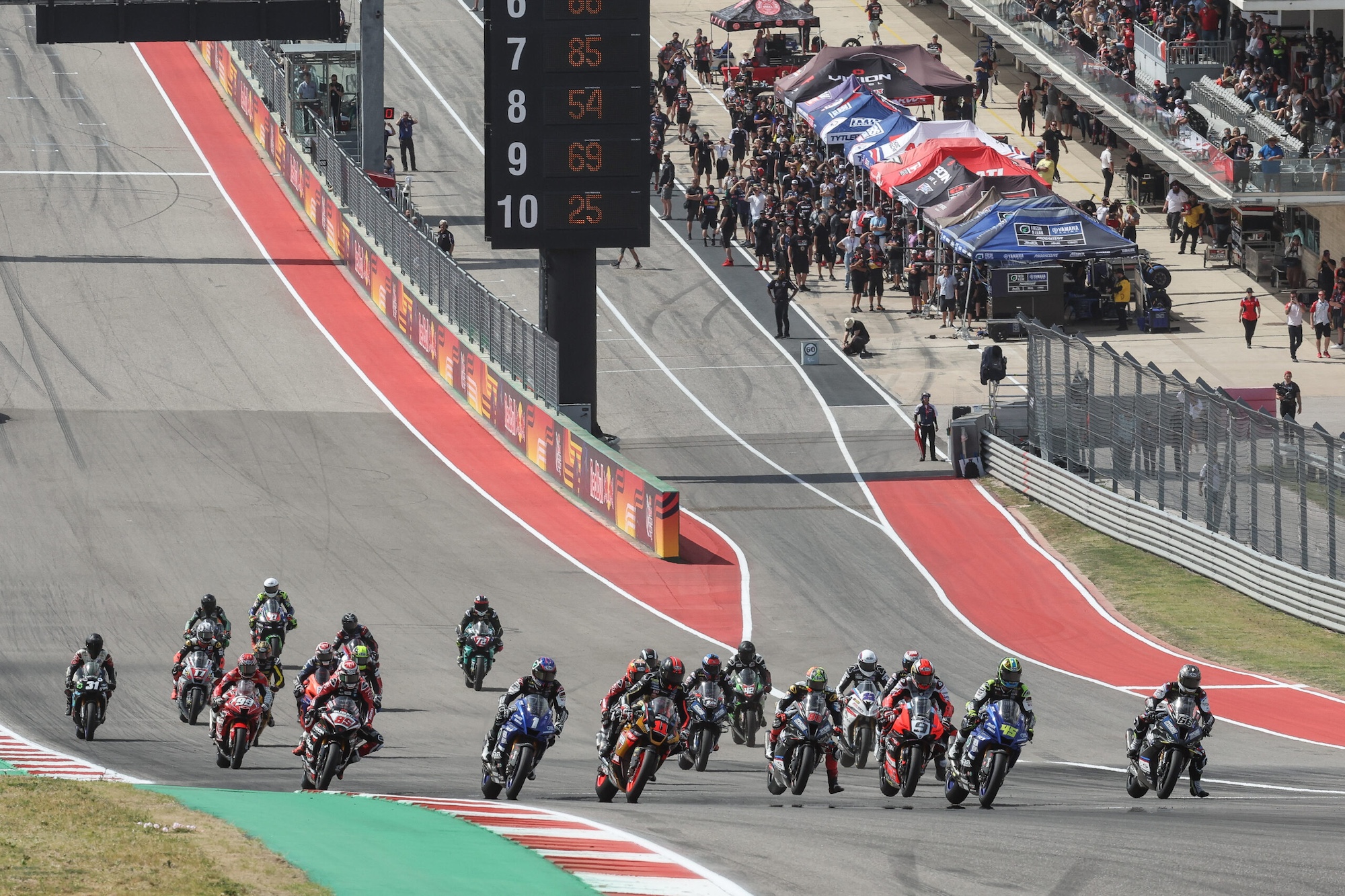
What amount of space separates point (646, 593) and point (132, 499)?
30.0 feet

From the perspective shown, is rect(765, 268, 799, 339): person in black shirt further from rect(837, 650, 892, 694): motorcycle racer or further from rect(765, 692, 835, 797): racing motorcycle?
rect(765, 692, 835, 797): racing motorcycle

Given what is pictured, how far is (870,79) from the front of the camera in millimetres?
57312

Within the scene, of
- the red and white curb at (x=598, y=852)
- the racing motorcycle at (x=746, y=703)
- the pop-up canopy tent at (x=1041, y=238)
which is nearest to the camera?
the red and white curb at (x=598, y=852)

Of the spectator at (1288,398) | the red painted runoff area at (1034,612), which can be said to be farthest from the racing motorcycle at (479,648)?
the spectator at (1288,398)

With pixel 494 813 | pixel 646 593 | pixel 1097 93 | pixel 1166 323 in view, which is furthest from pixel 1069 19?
pixel 494 813

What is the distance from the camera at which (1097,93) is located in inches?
2133

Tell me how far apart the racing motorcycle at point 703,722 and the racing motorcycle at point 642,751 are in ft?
8.38

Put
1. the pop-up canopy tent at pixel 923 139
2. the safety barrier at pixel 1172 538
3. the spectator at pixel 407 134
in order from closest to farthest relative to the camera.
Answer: the safety barrier at pixel 1172 538, the pop-up canopy tent at pixel 923 139, the spectator at pixel 407 134

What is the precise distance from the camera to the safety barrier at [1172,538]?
96.7 feet

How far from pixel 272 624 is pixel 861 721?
7.65 m

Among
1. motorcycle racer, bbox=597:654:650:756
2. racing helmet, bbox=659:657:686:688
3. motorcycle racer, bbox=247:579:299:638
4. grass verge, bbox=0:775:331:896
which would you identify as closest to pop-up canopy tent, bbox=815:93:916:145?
motorcycle racer, bbox=247:579:299:638

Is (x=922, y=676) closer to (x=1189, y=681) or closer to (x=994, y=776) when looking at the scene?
(x=994, y=776)

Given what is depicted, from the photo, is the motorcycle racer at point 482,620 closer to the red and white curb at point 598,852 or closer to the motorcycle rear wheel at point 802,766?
the motorcycle rear wheel at point 802,766

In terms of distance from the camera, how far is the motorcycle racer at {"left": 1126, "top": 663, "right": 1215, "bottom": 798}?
18641mm
